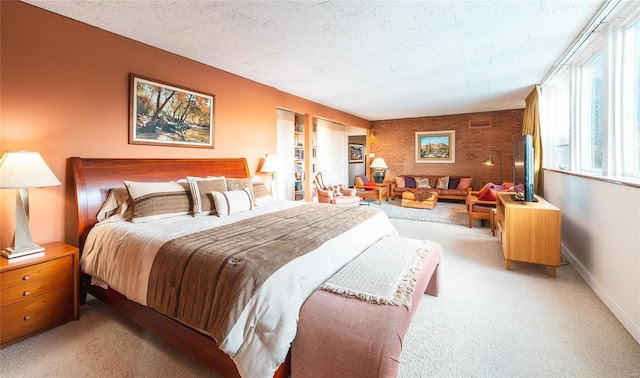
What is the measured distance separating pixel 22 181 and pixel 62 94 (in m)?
1.00

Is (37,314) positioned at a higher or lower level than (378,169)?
lower

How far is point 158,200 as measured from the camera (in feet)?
8.83

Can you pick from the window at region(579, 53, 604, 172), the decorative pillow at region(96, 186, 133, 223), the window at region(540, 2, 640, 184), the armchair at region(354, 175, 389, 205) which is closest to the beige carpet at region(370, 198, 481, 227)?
the armchair at region(354, 175, 389, 205)

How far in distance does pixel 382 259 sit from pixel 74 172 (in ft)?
9.26

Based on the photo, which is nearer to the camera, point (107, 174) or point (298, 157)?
point (107, 174)

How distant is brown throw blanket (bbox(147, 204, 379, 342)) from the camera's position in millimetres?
1458

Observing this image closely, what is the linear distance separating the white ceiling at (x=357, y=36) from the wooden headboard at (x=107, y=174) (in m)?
1.33

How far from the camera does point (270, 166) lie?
179 inches

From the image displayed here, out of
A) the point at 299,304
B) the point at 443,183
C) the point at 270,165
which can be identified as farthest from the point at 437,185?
the point at 299,304

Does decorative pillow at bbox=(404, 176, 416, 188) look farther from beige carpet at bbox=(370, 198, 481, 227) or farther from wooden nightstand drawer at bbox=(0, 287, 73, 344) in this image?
wooden nightstand drawer at bbox=(0, 287, 73, 344)

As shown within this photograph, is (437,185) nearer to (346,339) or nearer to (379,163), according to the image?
(379,163)

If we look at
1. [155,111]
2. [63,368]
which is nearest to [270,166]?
[155,111]

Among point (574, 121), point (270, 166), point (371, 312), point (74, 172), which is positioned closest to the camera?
point (371, 312)

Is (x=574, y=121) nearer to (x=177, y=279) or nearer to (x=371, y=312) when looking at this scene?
(x=371, y=312)
